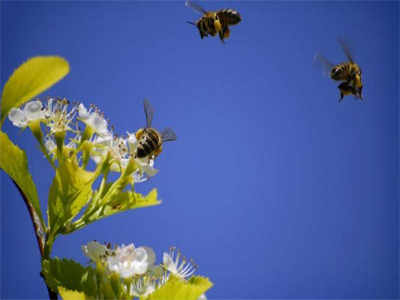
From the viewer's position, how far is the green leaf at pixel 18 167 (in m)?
0.69

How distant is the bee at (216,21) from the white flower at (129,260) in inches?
42.3

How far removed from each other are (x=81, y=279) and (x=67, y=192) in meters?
0.16

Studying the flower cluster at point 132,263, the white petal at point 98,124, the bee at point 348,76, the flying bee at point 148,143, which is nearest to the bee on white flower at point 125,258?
the flower cluster at point 132,263

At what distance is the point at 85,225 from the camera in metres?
0.74

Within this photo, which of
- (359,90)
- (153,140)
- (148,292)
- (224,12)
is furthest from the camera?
(224,12)

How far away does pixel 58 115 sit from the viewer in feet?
2.70

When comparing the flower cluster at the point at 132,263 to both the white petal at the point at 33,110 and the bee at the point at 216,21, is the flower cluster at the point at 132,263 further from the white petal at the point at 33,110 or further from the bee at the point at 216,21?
the bee at the point at 216,21

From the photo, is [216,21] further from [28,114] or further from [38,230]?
[38,230]

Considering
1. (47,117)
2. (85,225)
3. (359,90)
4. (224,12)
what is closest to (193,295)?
Answer: (85,225)

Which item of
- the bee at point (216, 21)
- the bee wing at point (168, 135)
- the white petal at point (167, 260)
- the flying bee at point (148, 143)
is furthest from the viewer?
the bee at point (216, 21)

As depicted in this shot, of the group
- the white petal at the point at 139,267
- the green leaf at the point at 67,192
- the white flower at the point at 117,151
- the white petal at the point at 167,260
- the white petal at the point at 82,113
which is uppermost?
the white petal at the point at 82,113

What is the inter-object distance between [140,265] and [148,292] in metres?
0.13

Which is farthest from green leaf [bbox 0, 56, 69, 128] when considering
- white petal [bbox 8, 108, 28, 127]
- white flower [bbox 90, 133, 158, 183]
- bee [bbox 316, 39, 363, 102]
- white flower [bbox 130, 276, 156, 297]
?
bee [bbox 316, 39, 363, 102]

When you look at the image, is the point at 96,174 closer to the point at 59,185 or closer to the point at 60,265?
the point at 59,185
